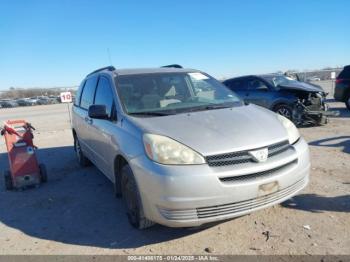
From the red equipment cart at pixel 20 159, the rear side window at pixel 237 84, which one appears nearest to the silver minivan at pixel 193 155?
the red equipment cart at pixel 20 159

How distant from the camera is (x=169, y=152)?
3.25 metres

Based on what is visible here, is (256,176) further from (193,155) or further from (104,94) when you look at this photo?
(104,94)

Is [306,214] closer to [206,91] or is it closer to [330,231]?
[330,231]

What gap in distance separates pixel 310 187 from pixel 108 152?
2834 mm

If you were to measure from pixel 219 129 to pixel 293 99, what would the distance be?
7.30 meters

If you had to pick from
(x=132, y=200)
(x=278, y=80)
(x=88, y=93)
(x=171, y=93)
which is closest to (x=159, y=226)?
(x=132, y=200)

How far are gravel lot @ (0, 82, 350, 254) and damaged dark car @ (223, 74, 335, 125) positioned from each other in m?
4.36

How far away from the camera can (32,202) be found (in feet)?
17.2

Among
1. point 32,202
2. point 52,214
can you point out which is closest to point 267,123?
point 52,214

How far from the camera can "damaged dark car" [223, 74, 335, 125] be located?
395 inches

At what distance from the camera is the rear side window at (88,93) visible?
566 centimetres

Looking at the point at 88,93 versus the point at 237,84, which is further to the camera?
the point at 237,84

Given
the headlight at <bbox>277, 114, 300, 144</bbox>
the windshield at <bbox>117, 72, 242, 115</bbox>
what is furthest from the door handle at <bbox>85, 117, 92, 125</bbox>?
the headlight at <bbox>277, 114, 300, 144</bbox>

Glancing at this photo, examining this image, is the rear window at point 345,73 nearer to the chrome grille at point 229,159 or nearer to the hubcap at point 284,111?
the hubcap at point 284,111
